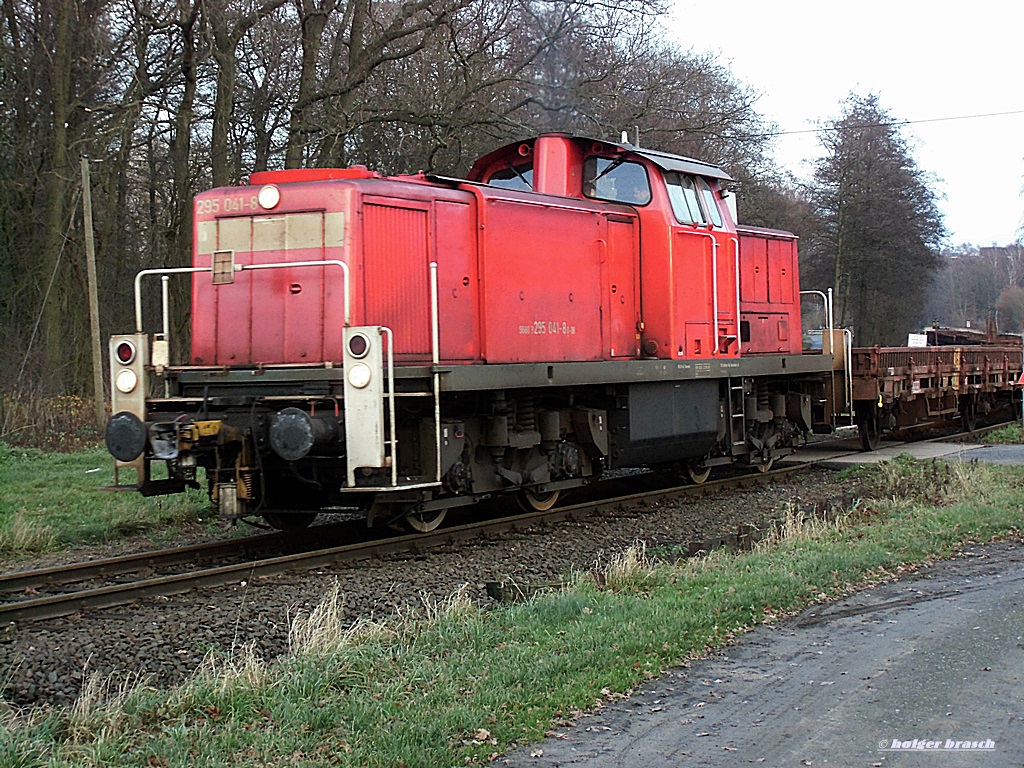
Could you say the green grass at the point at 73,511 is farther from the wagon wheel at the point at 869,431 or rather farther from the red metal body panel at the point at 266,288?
the wagon wheel at the point at 869,431

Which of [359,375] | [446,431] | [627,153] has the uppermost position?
[627,153]

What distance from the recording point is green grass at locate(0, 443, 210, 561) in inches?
381

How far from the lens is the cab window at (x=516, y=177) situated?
36.7ft

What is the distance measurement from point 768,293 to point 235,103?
13.7 m

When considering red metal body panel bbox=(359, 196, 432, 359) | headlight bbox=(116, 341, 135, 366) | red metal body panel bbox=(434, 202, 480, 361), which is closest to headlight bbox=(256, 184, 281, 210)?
red metal body panel bbox=(359, 196, 432, 359)

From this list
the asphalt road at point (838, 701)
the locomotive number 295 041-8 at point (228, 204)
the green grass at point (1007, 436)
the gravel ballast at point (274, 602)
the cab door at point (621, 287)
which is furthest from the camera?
the green grass at point (1007, 436)

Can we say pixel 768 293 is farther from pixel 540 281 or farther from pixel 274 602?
pixel 274 602

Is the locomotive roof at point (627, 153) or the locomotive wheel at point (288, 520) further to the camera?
the locomotive roof at point (627, 153)

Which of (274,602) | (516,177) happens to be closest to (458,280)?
(516,177)

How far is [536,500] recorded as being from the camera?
1074 cm

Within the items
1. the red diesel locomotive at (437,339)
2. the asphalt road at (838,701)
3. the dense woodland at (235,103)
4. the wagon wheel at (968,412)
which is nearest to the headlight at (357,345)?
the red diesel locomotive at (437,339)

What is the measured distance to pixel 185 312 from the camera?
22.5m

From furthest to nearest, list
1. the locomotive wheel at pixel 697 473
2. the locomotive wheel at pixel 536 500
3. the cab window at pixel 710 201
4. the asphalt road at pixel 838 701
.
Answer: the locomotive wheel at pixel 697 473, the cab window at pixel 710 201, the locomotive wheel at pixel 536 500, the asphalt road at pixel 838 701

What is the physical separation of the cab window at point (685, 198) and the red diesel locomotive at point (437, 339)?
4cm
